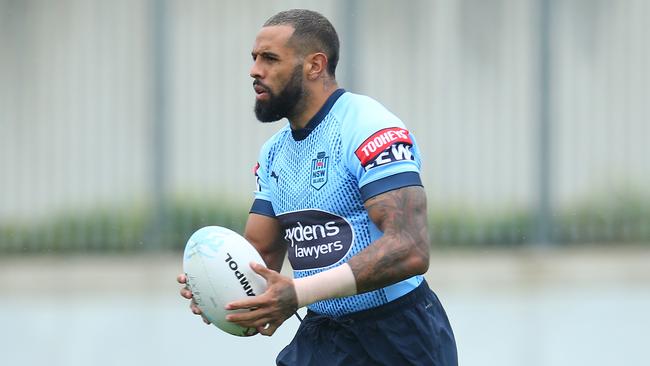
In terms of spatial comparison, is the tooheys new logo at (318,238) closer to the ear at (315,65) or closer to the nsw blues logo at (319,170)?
the nsw blues logo at (319,170)

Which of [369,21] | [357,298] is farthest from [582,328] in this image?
[357,298]

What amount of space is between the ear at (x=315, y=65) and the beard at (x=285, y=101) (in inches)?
1.2

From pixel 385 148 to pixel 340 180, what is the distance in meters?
0.21

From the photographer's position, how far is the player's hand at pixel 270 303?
3.66m

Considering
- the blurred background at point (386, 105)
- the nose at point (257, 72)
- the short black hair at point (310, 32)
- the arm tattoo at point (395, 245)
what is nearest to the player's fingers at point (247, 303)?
the arm tattoo at point (395, 245)

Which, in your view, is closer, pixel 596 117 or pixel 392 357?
pixel 392 357

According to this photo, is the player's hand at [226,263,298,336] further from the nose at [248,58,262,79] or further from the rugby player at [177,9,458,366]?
the nose at [248,58,262,79]

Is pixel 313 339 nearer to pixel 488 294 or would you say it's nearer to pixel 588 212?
pixel 488 294

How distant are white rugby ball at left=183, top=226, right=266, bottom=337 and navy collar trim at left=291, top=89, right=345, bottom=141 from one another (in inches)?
16.3

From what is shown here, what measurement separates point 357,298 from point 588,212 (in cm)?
730

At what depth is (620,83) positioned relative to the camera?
1098 cm

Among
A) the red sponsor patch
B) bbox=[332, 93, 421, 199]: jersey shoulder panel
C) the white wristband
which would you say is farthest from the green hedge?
the white wristband

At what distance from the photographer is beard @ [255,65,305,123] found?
13.4ft

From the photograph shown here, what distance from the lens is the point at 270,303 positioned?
3.66 meters
